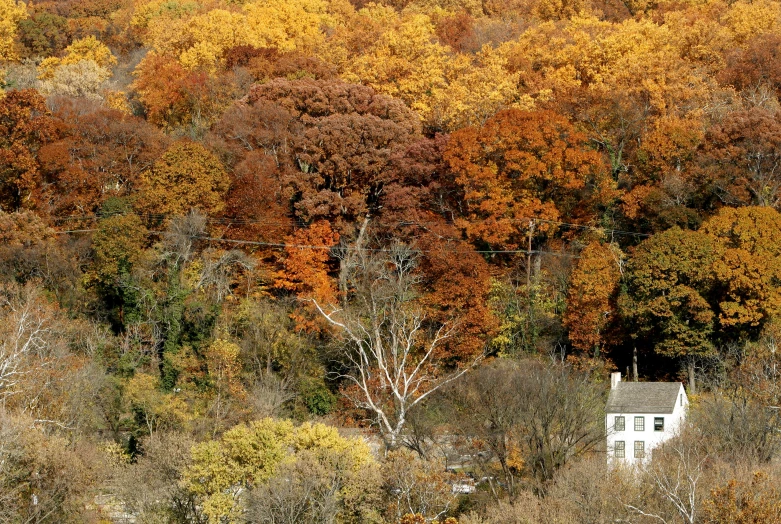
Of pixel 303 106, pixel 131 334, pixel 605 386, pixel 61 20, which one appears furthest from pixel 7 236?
pixel 61 20

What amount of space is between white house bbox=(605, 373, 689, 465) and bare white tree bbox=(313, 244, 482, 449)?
18.9 ft

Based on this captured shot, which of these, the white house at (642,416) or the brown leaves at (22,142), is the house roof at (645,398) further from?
the brown leaves at (22,142)

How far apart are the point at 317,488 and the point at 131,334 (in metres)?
19.1

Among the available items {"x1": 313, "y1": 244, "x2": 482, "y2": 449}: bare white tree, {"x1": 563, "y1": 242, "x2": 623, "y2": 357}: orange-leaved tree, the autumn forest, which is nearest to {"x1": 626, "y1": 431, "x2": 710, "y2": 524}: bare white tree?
the autumn forest

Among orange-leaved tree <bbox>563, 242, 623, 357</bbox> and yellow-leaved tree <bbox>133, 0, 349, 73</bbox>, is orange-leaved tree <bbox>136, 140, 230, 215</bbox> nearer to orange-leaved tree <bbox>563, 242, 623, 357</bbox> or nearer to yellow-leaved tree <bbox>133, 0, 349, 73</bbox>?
orange-leaved tree <bbox>563, 242, 623, 357</bbox>

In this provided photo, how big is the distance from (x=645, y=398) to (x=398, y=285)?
10.0m

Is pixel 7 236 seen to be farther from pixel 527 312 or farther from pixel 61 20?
pixel 61 20

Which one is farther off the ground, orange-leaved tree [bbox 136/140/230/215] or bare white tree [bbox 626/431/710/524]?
orange-leaved tree [bbox 136/140/230/215]

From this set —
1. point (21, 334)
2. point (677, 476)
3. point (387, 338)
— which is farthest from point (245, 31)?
→ point (677, 476)

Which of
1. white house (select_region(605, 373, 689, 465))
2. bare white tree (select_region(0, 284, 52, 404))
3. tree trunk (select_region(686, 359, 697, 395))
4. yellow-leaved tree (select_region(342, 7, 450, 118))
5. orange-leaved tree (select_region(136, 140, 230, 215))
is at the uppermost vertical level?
yellow-leaved tree (select_region(342, 7, 450, 118))

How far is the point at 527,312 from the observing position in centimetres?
5481

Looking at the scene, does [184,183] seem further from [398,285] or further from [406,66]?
[406,66]

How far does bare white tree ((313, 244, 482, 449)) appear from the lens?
5022 centimetres

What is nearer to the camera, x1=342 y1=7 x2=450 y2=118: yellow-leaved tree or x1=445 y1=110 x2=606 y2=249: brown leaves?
x1=445 y1=110 x2=606 y2=249: brown leaves
